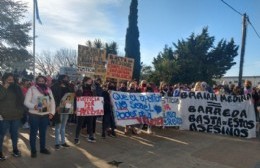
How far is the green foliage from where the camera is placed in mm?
36094

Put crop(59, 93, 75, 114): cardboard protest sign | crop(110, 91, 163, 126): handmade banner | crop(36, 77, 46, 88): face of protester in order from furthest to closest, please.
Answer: crop(110, 91, 163, 126): handmade banner < crop(59, 93, 75, 114): cardboard protest sign < crop(36, 77, 46, 88): face of protester

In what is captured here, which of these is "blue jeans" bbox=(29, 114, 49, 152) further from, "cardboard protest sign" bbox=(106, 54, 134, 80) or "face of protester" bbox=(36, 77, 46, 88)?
"cardboard protest sign" bbox=(106, 54, 134, 80)

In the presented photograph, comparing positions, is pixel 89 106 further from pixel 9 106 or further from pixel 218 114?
pixel 218 114

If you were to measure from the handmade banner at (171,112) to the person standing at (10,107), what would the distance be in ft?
21.6

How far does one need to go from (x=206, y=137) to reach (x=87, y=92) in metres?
4.88

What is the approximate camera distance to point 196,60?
122ft

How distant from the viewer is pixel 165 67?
36188 millimetres

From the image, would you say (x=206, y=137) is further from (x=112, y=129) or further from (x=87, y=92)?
(x=87, y=92)

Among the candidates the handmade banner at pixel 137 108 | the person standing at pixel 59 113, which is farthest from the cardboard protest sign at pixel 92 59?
the person standing at pixel 59 113

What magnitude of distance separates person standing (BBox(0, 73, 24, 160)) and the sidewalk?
0.62 m

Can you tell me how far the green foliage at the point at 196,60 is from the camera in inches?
1421

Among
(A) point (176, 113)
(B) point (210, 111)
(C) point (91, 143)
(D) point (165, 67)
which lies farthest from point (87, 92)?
(D) point (165, 67)

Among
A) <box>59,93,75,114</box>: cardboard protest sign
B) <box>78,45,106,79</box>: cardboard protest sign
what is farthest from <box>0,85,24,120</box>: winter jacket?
<box>78,45,106,79</box>: cardboard protest sign

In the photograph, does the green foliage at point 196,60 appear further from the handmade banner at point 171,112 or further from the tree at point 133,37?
the handmade banner at point 171,112
